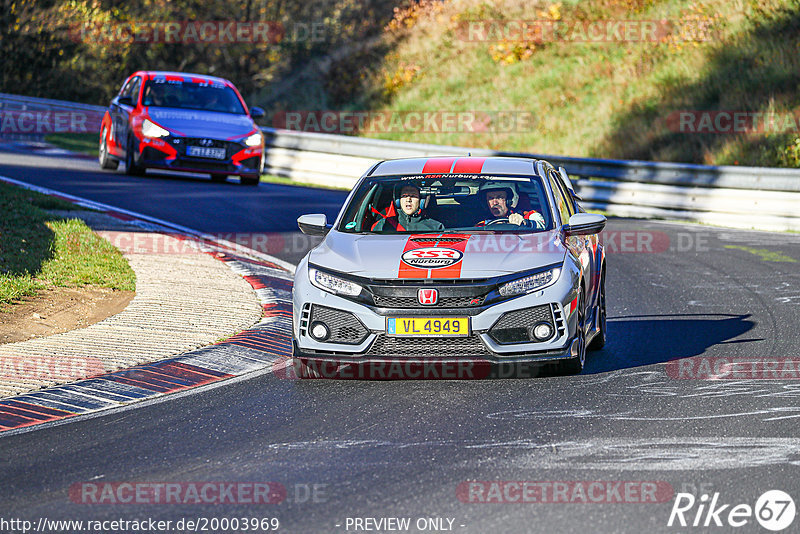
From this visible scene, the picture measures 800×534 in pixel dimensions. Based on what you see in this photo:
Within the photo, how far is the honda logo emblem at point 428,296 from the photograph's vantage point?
7902 mm

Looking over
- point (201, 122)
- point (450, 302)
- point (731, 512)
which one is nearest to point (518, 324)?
point (450, 302)

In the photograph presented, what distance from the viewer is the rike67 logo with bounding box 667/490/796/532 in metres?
5.14

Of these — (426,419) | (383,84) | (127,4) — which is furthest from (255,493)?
(127,4)

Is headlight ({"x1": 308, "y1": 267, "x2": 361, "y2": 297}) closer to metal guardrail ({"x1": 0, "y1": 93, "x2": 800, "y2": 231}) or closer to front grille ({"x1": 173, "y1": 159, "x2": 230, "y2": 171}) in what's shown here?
metal guardrail ({"x1": 0, "y1": 93, "x2": 800, "y2": 231})

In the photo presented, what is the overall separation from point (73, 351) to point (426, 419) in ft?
10.3

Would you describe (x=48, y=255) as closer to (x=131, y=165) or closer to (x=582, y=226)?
(x=582, y=226)

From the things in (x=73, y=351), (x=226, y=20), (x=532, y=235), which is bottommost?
(x=73, y=351)

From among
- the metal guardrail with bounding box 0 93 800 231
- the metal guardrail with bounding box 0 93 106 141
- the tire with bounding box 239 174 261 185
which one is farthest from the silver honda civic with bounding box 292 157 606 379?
the metal guardrail with bounding box 0 93 106 141

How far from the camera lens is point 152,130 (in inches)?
810

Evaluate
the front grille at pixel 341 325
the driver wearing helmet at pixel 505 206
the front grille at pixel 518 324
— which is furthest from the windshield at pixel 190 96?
the front grille at pixel 518 324

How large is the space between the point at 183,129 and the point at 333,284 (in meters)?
13.0

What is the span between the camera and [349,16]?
143 ft

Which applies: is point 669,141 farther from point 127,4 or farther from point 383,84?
point 127,4

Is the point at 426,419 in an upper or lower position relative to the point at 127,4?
lower
